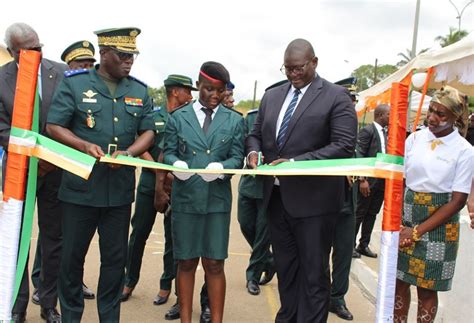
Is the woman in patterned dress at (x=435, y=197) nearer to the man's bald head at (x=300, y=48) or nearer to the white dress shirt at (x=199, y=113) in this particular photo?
the man's bald head at (x=300, y=48)

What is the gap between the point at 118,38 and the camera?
313 centimetres

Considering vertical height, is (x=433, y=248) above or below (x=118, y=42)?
below

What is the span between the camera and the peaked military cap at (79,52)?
4711 mm

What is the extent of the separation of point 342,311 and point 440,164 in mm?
A: 1834

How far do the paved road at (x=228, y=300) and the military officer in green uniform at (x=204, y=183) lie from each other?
727 mm

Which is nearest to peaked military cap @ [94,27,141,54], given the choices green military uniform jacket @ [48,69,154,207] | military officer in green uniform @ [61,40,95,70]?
green military uniform jacket @ [48,69,154,207]

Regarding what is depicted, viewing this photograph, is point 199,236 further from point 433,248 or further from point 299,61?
point 433,248

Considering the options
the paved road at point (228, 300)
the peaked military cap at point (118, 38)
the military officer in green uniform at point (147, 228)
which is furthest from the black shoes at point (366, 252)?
the peaked military cap at point (118, 38)

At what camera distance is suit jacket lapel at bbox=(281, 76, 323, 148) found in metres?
3.09

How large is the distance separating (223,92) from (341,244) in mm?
1711

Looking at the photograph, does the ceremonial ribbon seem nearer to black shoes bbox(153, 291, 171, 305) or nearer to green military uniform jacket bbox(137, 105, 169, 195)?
green military uniform jacket bbox(137, 105, 169, 195)

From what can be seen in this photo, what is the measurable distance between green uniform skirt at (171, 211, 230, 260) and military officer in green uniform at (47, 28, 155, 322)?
0.37 metres

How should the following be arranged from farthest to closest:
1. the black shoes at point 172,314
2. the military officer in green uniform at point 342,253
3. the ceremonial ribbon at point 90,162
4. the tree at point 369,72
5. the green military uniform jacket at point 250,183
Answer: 1. the tree at point 369,72
2. the green military uniform jacket at point 250,183
3. the military officer in green uniform at point 342,253
4. the black shoes at point 172,314
5. the ceremonial ribbon at point 90,162

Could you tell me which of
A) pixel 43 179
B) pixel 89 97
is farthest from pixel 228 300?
pixel 89 97
